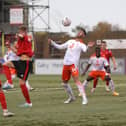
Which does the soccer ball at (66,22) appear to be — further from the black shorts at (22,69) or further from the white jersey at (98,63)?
the white jersey at (98,63)

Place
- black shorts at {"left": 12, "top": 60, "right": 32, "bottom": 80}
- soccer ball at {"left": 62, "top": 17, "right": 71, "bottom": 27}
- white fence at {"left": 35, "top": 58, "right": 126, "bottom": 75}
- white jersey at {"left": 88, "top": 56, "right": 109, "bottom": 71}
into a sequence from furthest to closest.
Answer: white fence at {"left": 35, "top": 58, "right": 126, "bottom": 75}
white jersey at {"left": 88, "top": 56, "right": 109, "bottom": 71}
soccer ball at {"left": 62, "top": 17, "right": 71, "bottom": 27}
black shorts at {"left": 12, "top": 60, "right": 32, "bottom": 80}

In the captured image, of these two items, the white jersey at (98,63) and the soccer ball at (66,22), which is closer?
the soccer ball at (66,22)

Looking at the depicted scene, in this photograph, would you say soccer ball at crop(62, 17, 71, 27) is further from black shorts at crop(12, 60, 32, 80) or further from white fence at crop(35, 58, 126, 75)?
white fence at crop(35, 58, 126, 75)

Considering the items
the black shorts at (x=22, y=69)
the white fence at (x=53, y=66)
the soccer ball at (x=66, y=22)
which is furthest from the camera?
the white fence at (x=53, y=66)

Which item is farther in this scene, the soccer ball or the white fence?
the white fence

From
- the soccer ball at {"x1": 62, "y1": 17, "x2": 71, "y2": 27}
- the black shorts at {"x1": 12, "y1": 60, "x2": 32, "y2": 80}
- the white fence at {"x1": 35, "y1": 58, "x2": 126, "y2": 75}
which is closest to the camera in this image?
the black shorts at {"x1": 12, "y1": 60, "x2": 32, "y2": 80}

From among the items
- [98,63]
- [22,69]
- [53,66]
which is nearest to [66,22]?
[22,69]

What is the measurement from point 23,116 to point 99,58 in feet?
26.7

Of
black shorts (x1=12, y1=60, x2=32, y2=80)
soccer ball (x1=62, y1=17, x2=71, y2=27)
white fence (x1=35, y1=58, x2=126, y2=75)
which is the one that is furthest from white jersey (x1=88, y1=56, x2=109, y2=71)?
white fence (x1=35, y1=58, x2=126, y2=75)

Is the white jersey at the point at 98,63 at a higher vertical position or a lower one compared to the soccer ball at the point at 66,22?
lower

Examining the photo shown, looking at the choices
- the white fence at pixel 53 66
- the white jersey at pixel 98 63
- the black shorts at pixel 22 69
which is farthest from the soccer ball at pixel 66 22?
the white fence at pixel 53 66

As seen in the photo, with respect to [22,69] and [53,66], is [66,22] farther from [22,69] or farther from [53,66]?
[53,66]

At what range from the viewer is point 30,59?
43.5 ft

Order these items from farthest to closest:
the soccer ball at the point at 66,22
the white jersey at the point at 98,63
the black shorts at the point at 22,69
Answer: the white jersey at the point at 98,63 < the soccer ball at the point at 66,22 < the black shorts at the point at 22,69
